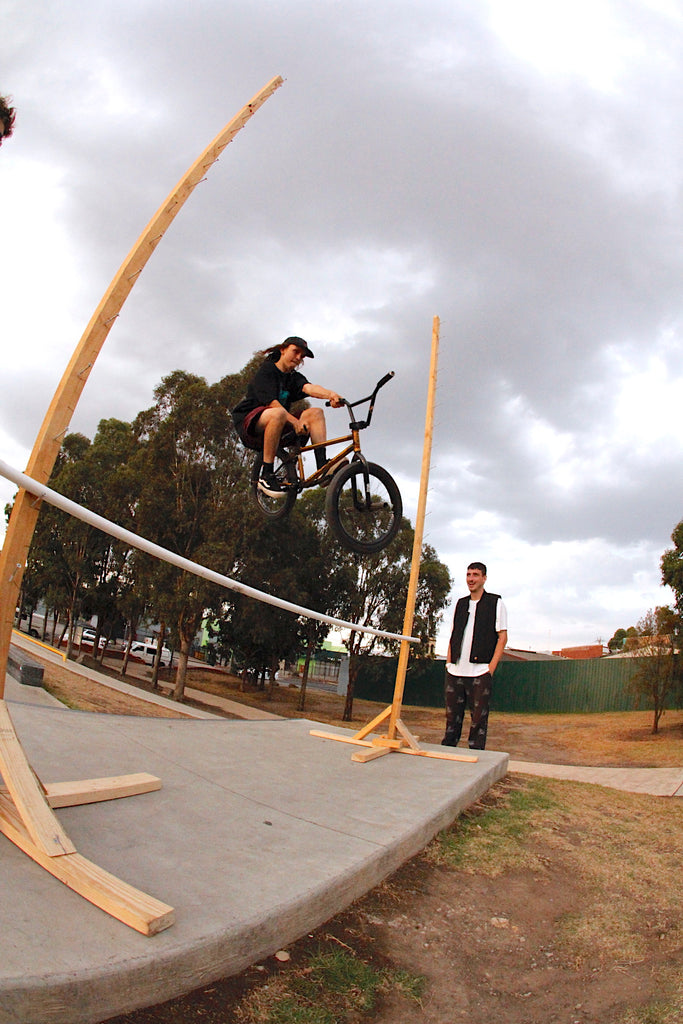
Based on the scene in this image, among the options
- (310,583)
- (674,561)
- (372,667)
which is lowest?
(372,667)

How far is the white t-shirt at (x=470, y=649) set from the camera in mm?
6262

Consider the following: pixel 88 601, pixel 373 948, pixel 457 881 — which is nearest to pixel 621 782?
pixel 457 881

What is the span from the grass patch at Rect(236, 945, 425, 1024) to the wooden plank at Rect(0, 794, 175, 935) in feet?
1.30

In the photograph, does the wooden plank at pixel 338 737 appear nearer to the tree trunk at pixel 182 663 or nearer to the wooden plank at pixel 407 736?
the wooden plank at pixel 407 736

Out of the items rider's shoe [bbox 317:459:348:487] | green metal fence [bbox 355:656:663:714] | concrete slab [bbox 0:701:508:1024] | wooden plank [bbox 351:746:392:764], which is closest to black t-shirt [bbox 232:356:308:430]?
rider's shoe [bbox 317:459:348:487]

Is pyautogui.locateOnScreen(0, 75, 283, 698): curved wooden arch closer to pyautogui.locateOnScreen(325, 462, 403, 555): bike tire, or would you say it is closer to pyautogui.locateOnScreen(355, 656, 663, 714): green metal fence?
pyautogui.locateOnScreen(325, 462, 403, 555): bike tire

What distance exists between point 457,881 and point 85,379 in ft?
11.4

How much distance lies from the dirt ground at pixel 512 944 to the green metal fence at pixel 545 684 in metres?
23.2

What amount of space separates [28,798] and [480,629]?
4.42 metres

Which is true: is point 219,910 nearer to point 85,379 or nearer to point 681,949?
point 681,949

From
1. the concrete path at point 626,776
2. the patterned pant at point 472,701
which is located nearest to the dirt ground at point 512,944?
the patterned pant at point 472,701

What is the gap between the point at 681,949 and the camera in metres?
2.89

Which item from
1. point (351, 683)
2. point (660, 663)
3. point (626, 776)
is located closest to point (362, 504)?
point (626, 776)

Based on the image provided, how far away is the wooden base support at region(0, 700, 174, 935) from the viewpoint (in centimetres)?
216
